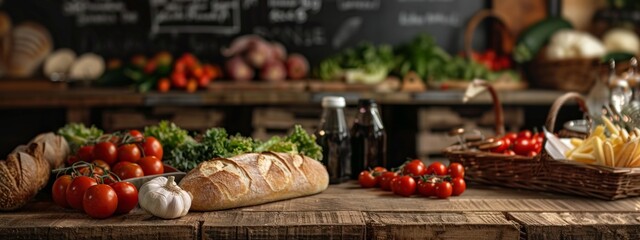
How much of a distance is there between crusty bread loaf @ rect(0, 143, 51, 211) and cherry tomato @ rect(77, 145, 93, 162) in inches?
6.2

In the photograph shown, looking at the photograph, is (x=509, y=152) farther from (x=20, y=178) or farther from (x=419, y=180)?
(x=20, y=178)

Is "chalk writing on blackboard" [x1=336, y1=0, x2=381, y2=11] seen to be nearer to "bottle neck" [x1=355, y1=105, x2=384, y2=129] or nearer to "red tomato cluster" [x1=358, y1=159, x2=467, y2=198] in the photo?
"bottle neck" [x1=355, y1=105, x2=384, y2=129]

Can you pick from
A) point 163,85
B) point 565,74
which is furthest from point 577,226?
point 163,85

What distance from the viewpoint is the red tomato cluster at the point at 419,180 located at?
2438 millimetres

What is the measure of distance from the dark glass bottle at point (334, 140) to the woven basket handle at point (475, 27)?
124 inches

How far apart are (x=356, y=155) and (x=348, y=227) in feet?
2.54

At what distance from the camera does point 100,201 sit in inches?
81.2

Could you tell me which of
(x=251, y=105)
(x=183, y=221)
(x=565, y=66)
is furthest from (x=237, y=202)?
(x=565, y=66)

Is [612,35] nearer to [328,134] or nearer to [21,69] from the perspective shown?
[328,134]

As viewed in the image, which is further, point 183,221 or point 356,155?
point 356,155

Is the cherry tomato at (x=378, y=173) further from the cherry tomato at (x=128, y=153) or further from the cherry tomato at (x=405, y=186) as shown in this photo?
the cherry tomato at (x=128, y=153)

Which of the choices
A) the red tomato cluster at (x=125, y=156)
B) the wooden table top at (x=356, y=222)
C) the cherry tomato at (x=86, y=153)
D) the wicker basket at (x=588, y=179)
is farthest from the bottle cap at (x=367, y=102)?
the cherry tomato at (x=86, y=153)

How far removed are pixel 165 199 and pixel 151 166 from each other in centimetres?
34

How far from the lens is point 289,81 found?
5504 mm
